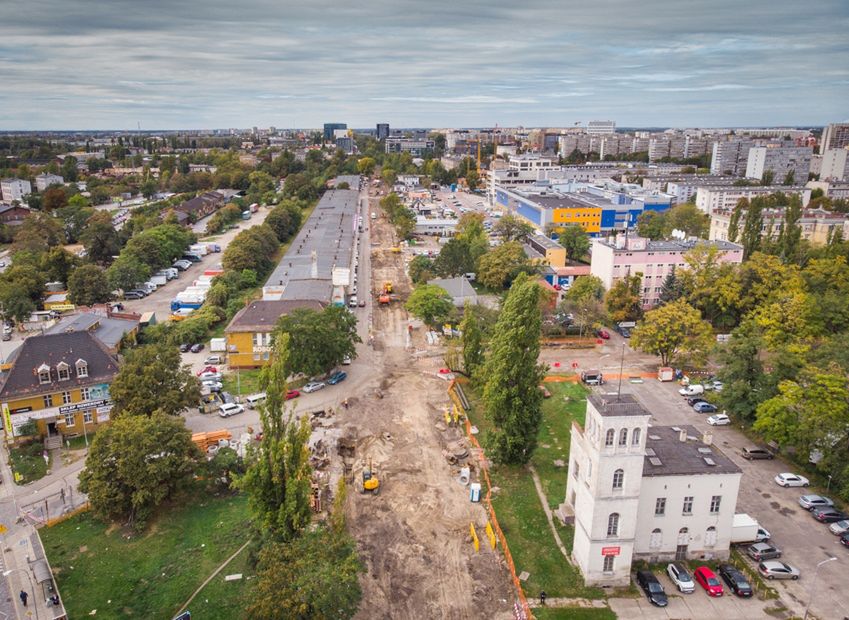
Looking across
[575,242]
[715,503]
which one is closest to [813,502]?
[715,503]

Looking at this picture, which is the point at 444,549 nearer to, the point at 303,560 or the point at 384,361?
the point at 303,560

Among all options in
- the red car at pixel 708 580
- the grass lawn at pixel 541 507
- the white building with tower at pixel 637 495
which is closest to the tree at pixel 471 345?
the grass lawn at pixel 541 507

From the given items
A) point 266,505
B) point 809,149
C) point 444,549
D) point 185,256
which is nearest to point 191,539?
point 266,505

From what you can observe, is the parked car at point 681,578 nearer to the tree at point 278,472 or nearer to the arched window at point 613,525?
the arched window at point 613,525

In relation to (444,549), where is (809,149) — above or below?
above

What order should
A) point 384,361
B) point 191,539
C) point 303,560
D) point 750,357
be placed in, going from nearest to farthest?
point 303,560, point 191,539, point 750,357, point 384,361

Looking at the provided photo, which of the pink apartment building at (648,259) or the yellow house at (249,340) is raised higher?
the pink apartment building at (648,259)

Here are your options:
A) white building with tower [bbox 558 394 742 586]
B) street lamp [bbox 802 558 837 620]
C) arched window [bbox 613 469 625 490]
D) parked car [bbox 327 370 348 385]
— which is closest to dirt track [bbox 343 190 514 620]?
parked car [bbox 327 370 348 385]

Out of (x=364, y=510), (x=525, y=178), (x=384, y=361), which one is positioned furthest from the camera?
(x=525, y=178)
